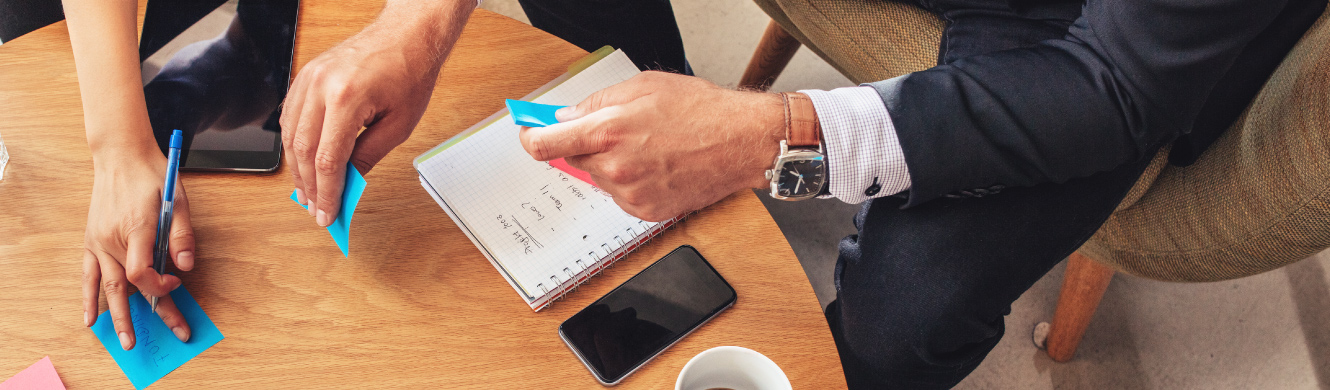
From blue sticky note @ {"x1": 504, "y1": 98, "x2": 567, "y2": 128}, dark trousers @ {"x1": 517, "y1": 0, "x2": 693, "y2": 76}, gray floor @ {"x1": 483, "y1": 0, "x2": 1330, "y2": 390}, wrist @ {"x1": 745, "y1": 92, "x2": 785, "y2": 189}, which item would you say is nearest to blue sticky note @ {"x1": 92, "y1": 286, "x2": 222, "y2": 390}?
blue sticky note @ {"x1": 504, "y1": 98, "x2": 567, "y2": 128}

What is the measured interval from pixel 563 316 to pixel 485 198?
0.16 metres

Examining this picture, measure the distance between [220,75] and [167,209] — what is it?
201mm

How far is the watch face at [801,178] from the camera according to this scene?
0.72 metres

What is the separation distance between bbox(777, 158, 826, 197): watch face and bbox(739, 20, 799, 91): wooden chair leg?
0.68 m

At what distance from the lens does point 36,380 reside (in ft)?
2.15

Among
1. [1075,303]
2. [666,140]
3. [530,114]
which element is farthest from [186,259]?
[1075,303]

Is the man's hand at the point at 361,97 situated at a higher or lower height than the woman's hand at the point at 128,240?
higher

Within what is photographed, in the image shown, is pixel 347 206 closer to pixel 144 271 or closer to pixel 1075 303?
pixel 144 271

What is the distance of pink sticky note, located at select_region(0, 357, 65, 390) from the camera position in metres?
0.65

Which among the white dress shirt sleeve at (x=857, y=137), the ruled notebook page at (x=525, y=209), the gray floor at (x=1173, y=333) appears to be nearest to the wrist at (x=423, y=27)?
the ruled notebook page at (x=525, y=209)

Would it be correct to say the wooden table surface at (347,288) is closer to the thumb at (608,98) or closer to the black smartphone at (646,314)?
the black smartphone at (646,314)

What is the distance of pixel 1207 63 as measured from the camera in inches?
27.7

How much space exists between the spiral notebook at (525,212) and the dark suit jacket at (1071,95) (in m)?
0.29

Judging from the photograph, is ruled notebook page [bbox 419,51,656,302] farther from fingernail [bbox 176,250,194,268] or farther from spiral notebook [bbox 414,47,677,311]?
fingernail [bbox 176,250,194,268]
